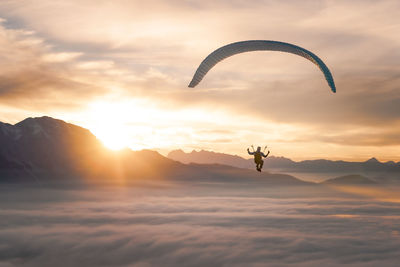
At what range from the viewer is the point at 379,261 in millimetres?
158375

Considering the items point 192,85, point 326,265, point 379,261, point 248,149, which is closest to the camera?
point 248,149

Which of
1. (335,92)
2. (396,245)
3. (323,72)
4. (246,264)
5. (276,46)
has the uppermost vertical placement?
(276,46)

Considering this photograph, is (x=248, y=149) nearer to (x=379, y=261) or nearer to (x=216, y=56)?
(x=216, y=56)

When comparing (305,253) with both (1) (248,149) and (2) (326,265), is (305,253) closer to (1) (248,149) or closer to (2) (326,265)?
(2) (326,265)

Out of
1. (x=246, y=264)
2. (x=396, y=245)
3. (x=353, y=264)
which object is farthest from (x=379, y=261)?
(x=246, y=264)

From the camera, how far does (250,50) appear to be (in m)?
39.4

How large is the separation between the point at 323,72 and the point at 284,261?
17718 centimetres

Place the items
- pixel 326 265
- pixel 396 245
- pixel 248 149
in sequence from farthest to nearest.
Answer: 1. pixel 396 245
2. pixel 326 265
3. pixel 248 149

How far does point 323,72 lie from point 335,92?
2.92 meters

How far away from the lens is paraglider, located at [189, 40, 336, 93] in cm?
3715

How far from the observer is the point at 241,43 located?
38.1 m

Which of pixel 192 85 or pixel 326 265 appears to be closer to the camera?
pixel 192 85

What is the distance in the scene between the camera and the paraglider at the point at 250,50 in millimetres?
37150

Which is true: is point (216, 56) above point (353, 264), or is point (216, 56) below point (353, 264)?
above
